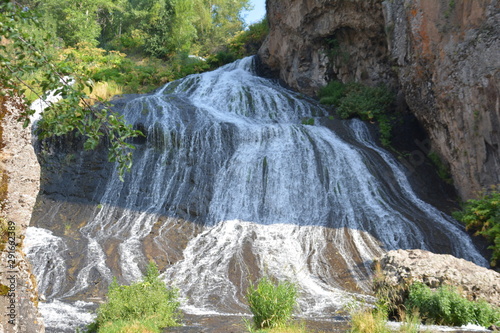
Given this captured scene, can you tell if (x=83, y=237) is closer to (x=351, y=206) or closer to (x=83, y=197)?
(x=83, y=197)

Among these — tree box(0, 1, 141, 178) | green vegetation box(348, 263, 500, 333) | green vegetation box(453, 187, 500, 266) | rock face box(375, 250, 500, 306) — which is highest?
green vegetation box(453, 187, 500, 266)

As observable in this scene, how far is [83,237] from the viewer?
40.3 feet

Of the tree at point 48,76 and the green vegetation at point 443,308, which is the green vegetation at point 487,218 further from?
the tree at point 48,76

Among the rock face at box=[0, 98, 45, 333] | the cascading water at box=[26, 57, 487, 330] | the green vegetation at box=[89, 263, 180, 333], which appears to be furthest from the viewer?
the cascading water at box=[26, 57, 487, 330]

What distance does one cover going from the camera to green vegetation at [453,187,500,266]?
10834 mm

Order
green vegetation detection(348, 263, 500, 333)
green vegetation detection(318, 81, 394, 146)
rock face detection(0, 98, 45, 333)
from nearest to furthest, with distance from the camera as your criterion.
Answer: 1. rock face detection(0, 98, 45, 333)
2. green vegetation detection(348, 263, 500, 333)
3. green vegetation detection(318, 81, 394, 146)

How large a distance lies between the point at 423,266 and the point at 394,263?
20.5 inches

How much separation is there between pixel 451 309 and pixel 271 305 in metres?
3.18

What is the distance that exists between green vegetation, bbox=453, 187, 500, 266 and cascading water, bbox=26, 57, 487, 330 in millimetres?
372

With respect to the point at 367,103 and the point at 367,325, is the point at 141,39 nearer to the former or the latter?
the point at 367,103

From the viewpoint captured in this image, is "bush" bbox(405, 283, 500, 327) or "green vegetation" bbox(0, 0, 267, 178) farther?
"green vegetation" bbox(0, 0, 267, 178)

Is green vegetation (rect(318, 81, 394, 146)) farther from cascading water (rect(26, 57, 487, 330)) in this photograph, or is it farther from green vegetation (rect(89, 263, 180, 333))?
green vegetation (rect(89, 263, 180, 333))

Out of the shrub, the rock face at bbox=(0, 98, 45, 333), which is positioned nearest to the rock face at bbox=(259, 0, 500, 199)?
the shrub

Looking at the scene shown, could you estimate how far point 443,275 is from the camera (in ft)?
23.9
